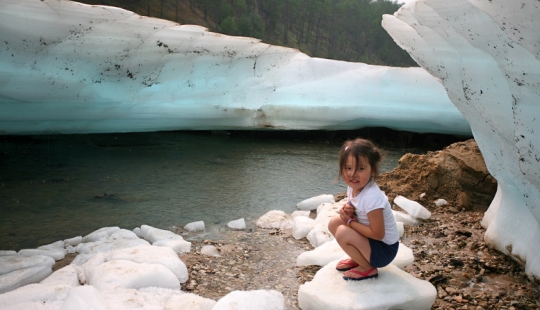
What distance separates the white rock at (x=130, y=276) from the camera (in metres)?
1.93

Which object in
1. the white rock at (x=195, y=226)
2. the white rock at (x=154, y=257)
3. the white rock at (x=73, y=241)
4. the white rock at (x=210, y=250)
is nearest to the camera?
the white rock at (x=154, y=257)

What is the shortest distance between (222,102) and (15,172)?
2.53 m

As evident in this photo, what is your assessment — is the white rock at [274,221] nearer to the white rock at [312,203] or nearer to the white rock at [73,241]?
the white rock at [312,203]

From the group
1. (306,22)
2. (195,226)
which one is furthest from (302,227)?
(306,22)

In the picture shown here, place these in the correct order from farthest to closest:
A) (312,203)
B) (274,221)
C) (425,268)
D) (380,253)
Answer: (312,203)
(274,221)
(425,268)
(380,253)

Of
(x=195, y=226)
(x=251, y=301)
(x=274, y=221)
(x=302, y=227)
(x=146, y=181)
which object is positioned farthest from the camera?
(x=146, y=181)

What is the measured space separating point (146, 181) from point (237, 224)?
4.60 feet

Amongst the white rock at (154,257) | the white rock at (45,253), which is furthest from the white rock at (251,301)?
the white rock at (45,253)

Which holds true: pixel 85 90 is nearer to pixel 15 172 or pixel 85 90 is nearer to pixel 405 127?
pixel 15 172

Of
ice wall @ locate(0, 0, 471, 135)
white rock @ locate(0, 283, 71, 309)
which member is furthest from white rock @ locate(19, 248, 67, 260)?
ice wall @ locate(0, 0, 471, 135)

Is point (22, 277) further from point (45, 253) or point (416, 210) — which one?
point (416, 210)

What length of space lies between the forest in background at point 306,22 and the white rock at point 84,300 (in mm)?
11863

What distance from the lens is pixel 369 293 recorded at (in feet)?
5.91

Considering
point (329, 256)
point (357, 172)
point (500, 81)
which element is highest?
point (500, 81)
